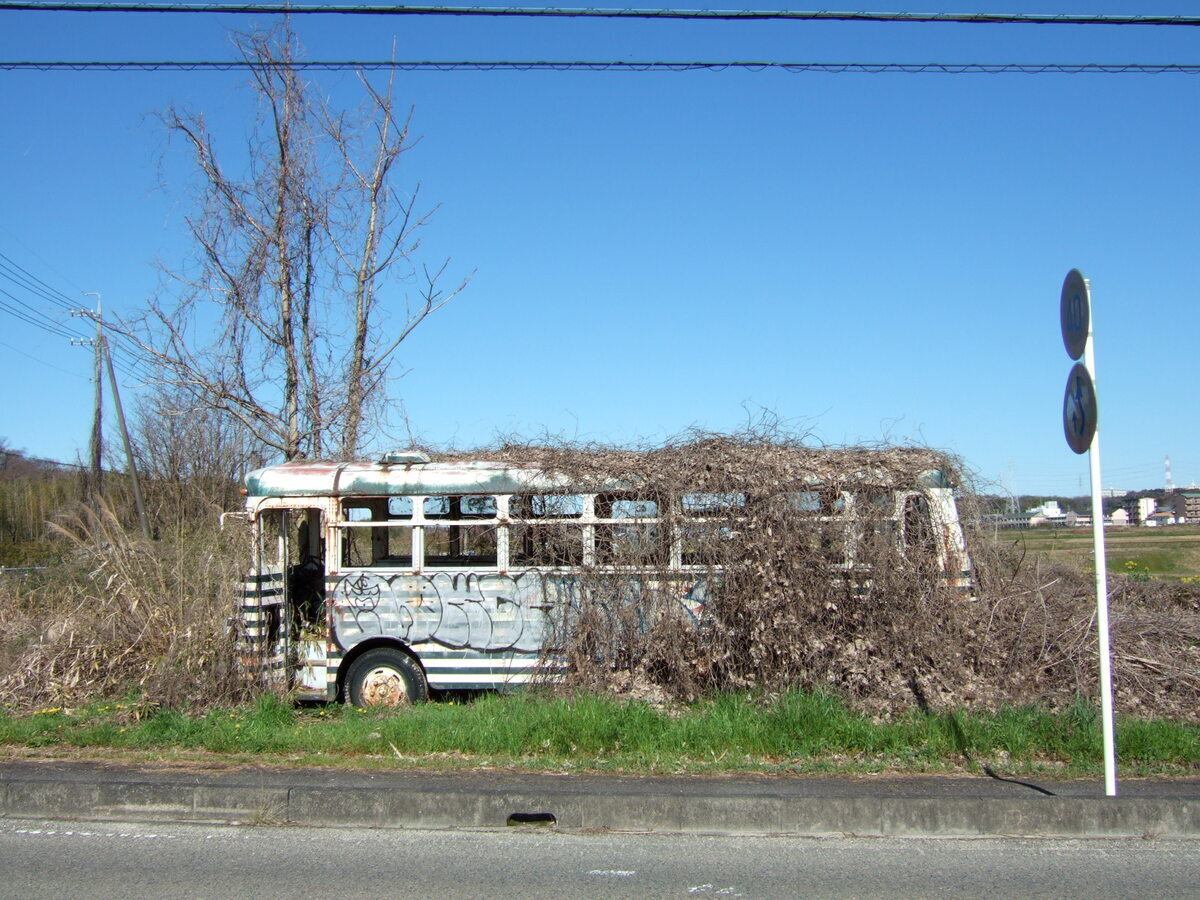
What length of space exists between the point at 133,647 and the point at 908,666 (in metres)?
7.47

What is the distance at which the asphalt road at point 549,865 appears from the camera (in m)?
5.46

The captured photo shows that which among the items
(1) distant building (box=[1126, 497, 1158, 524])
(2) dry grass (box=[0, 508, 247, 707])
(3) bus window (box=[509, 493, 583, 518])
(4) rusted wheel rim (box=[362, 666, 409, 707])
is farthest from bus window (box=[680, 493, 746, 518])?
(1) distant building (box=[1126, 497, 1158, 524])

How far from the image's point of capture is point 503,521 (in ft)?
32.6

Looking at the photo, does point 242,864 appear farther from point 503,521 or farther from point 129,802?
point 503,521

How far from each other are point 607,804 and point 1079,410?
398 centimetres

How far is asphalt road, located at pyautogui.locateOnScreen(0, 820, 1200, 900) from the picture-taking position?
546cm

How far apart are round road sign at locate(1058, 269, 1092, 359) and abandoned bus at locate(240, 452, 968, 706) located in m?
3.04

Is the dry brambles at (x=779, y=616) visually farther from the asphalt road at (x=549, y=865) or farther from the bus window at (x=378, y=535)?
the asphalt road at (x=549, y=865)

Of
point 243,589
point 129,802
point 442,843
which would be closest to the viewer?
point 442,843

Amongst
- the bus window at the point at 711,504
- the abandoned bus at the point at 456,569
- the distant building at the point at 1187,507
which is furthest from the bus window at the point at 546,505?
the distant building at the point at 1187,507

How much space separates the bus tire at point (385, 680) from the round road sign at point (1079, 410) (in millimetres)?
6199

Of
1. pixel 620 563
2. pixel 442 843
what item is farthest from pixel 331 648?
pixel 442 843

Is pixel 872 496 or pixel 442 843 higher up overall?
pixel 872 496

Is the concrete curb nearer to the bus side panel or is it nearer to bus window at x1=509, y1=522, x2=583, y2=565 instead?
the bus side panel
